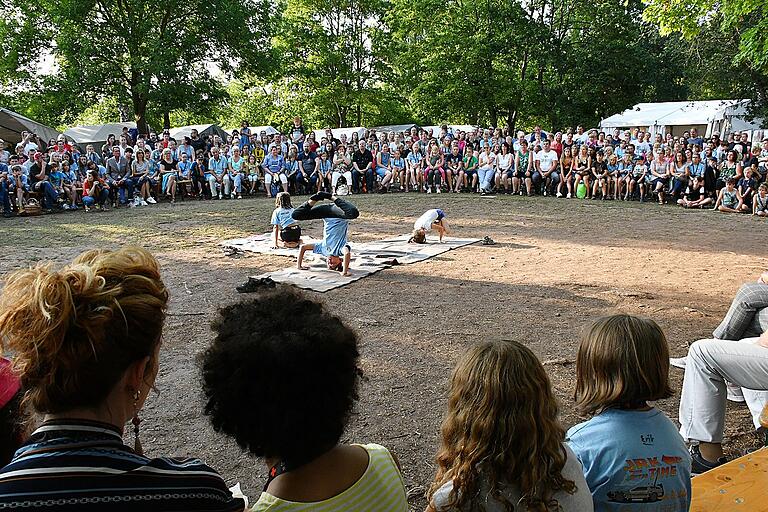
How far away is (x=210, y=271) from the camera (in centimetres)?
731

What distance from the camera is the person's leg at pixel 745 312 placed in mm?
3346

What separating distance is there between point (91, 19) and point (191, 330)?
22.0m

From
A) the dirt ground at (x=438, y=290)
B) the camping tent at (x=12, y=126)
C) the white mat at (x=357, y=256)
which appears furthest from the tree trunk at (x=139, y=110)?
the white mat at (x=357, y=256)

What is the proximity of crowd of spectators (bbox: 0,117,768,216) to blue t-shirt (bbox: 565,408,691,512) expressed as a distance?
1204 centimetres

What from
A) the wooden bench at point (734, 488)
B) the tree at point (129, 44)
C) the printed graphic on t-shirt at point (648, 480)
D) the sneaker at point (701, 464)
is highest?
the tree at point (129, 44)

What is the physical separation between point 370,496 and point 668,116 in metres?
25.7

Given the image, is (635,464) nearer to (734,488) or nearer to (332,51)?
(734,488)

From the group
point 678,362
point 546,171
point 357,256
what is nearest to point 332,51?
point 546,171

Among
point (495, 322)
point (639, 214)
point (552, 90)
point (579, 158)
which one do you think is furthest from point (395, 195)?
point (552, 90)

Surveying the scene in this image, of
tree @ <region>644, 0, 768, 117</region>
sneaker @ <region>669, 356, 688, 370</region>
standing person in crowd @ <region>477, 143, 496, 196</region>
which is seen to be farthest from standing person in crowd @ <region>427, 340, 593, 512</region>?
standing person in crowd @ <region>477, 143, 496, 196</region>

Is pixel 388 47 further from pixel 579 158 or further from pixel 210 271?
pixel 210 271

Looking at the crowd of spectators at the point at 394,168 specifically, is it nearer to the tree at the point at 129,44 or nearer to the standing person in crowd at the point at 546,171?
the standing person in crowd at the point at 546,171

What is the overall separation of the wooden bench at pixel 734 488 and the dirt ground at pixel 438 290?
0.98 m

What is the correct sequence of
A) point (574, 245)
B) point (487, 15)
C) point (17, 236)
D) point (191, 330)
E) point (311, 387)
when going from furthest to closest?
point (487, 15) < point (17, 236) < point (574, 245) < point (191, 330) < point (311, 387)
